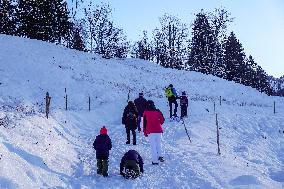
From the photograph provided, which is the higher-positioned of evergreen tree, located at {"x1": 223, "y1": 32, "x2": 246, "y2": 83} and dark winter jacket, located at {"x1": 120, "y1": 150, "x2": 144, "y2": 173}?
evergreen tree, located at {"x1": 223, "y1": 32, "x2": 246, "y2": 83}

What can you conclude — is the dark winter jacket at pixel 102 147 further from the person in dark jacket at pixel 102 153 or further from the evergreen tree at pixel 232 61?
the evergreen tree at pixel 232 61

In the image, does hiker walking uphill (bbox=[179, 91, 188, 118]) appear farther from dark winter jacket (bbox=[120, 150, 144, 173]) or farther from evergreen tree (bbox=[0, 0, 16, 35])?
evergreen tree (bbox=[0, 0, 16, 35])

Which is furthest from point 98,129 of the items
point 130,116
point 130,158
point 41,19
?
point 41,19

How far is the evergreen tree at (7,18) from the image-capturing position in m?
55.4

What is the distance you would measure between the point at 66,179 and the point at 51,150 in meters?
2.41

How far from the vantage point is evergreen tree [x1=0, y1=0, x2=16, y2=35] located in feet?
182

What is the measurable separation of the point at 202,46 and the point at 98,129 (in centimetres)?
4746

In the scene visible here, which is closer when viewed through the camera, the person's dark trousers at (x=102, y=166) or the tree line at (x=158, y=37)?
the person's dark trousers at (x=102, y=166)

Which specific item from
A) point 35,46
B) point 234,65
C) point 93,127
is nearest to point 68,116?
point 93,127

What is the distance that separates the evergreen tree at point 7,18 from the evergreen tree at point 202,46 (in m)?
28.6

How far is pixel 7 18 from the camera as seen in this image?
56.5m

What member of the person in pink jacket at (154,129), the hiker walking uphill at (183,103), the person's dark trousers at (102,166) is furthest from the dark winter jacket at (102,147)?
the hiker walking uphill at (183,103)

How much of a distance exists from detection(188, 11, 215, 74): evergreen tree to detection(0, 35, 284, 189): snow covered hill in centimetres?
2055

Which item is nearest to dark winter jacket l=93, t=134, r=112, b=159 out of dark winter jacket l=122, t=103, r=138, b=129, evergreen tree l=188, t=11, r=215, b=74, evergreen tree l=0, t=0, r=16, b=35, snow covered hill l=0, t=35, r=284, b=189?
snow covered hill l=0, t=35, r=284, b=189
